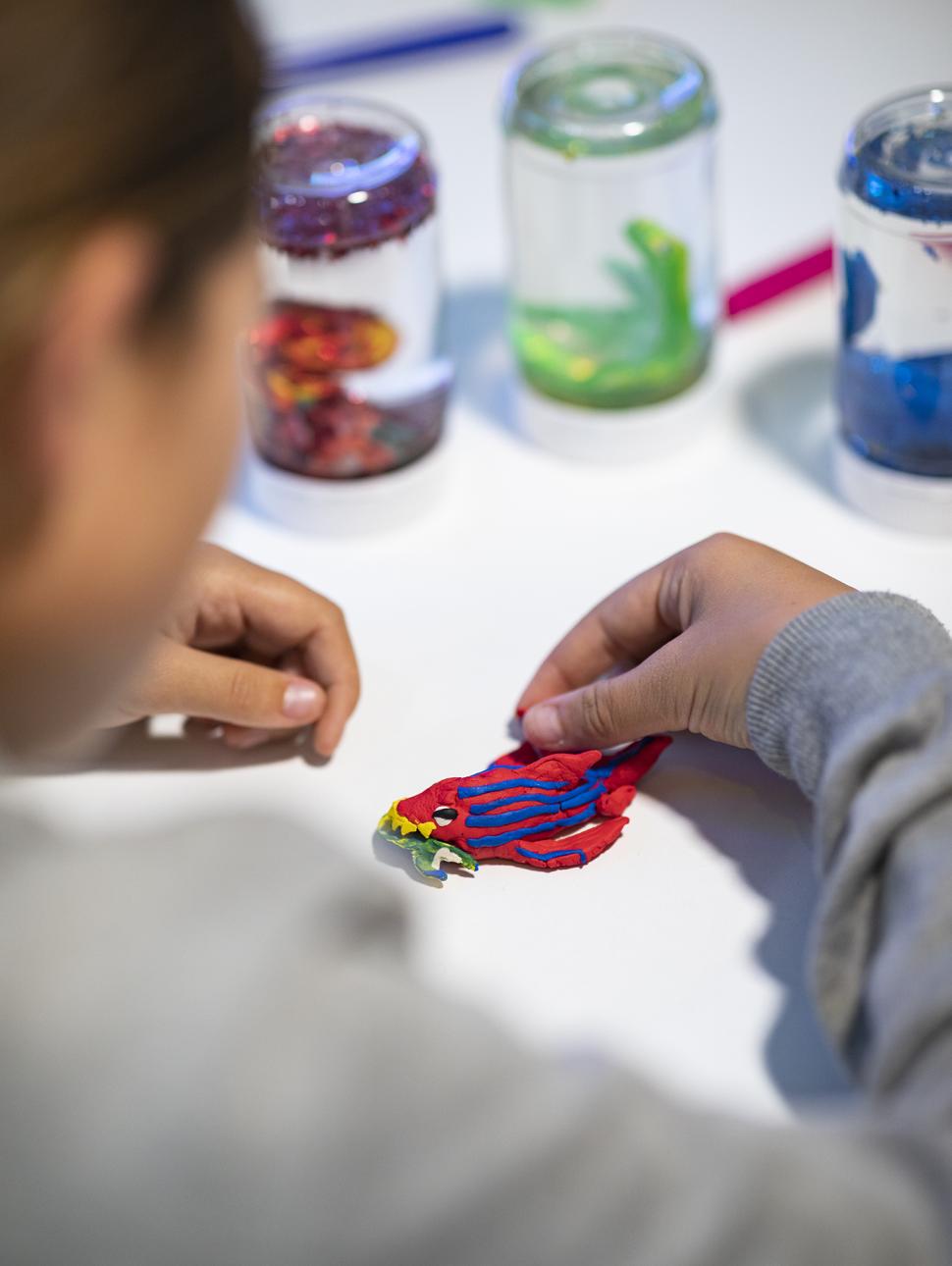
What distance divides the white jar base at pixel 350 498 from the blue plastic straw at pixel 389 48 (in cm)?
45

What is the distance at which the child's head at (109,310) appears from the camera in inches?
13.0

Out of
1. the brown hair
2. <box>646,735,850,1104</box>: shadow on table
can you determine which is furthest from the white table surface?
the brown hair

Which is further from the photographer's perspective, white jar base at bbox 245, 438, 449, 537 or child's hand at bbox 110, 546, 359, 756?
white jar base at bbox 245, 438, 449, 537

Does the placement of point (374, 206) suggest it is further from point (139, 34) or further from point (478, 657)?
point (139, 34)

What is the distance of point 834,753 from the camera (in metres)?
0.52

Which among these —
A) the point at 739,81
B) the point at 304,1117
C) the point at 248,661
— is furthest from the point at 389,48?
the point at 304,1117

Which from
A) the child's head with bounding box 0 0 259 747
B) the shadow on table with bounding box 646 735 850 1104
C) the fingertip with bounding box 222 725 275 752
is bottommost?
the shadow on table with bounding box 646 735 850 1104

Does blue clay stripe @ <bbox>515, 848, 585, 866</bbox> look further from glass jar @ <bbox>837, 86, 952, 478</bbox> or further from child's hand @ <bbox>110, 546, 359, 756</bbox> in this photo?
glass jar @ <bbox>837, 86, 952, 478</bbox>

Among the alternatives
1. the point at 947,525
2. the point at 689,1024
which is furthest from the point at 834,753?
the point at 947,525

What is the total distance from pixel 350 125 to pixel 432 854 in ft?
1.29

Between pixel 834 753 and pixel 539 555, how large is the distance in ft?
0.82

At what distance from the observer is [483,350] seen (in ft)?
2.94

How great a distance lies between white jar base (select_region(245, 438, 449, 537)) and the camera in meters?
0.76

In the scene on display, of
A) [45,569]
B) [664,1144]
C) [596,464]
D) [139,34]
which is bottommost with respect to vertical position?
[596,464]
